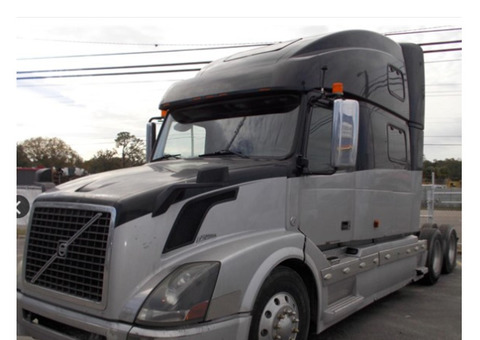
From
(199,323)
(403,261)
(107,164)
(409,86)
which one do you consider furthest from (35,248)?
(107,164)

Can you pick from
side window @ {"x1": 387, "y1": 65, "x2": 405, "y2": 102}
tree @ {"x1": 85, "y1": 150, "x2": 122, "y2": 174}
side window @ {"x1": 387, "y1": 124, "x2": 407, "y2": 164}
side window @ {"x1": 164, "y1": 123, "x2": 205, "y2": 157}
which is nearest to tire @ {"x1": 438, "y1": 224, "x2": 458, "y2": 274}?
side window @ {"x1": 387, "y1": 124, "x2": 407, "y2": 164}

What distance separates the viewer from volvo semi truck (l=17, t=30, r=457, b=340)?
271 centimetres

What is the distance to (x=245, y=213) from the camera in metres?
3.27

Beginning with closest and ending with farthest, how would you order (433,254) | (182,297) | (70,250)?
(182,297) < (70,250) < (433,254)

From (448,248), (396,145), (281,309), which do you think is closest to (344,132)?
(281,309)

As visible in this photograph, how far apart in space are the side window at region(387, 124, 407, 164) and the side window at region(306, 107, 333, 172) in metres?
1.59

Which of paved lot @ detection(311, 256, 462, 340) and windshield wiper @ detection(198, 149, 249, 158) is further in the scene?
paved lot @ detection(311, 256, 462, 340)

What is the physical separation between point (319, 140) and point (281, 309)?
67.9 inches

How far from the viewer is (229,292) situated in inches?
112

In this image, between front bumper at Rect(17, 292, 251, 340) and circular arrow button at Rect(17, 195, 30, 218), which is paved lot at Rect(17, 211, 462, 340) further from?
circular arrow button at Rect(17, 195, 30, 218)

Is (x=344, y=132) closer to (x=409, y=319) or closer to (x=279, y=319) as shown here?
(x=279, y=319)


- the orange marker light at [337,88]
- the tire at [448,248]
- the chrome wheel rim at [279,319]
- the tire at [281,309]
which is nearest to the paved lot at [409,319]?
the tire at [448,248]

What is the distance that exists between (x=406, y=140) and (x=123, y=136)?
2699cm

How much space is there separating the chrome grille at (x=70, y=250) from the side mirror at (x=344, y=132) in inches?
82.5
